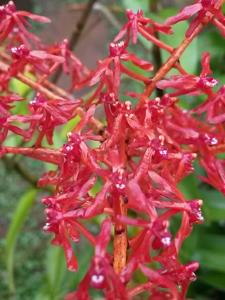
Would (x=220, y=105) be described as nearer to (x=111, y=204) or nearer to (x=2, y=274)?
(x=111, y=204)

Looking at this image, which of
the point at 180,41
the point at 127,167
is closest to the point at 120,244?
the point at 127,167

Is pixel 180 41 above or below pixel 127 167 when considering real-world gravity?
above

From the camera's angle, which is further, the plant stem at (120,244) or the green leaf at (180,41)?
the green leaf at (180,41)

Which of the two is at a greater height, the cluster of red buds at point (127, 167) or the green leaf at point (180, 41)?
the green leaf at point (180, 41)

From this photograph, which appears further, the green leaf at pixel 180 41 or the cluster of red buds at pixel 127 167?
the green leaf at pixel 180 41

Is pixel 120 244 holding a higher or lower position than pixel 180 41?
lower

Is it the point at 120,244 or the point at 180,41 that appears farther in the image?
the point at 180,41

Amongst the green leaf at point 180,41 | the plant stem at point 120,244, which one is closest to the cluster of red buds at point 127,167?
the plant stem at point 120,244

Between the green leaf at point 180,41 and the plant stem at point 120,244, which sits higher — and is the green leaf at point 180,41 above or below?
above

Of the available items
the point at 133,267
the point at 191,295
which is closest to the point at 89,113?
the point at 133,267

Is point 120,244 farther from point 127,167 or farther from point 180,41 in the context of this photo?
point 180,41

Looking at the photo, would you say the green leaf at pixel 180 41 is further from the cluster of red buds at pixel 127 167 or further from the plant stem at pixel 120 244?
the plant stem at pixel 120 244
